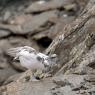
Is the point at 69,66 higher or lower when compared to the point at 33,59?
lower

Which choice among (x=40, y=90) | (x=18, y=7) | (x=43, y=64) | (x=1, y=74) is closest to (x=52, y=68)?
(x=43, y=64)

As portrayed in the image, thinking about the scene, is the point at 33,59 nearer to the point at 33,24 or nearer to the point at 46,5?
the point at 33,24

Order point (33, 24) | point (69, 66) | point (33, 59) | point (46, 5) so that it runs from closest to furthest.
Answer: point (33, 59), point (69, 66), point (33, 24), point (46, 5)

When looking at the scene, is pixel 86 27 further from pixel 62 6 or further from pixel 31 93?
pixel 62 6

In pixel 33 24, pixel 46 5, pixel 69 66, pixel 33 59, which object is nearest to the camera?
pixel 33 59

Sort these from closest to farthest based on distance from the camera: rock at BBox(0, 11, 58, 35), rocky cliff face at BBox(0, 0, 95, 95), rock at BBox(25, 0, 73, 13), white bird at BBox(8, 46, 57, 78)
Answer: rocky cliff face at BBox(0, 0, 95, 95) → white bird at BBox(8, 46, 57, 78) → rock at BBox(0, 11, 58, 35) → rock at BBox(25, 0, 73, 13)

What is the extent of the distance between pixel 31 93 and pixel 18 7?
49.7ft

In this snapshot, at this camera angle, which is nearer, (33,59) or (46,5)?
(33,59)

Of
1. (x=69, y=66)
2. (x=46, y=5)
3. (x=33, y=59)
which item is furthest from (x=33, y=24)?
(x=33, y=59)

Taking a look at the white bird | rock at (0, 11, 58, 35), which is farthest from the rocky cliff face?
rock at (0, 11, 58, 35)

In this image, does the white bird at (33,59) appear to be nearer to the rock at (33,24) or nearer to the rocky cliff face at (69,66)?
the rocky cliff face at (69,66)

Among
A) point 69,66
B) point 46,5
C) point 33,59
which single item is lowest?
point 69,66

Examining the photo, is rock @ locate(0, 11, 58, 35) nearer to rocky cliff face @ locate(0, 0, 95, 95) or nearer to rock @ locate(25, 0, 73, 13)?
rock @ locate(25, 0, 73, 13)

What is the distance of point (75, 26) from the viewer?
8.80m
